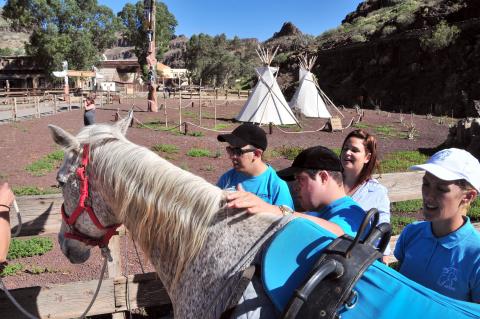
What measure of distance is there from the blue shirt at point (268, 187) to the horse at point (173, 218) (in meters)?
1.09

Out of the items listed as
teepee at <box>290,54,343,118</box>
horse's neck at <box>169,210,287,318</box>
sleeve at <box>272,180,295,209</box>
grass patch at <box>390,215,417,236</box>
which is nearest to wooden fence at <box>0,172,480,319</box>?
sleeve at <box>272,180,295,209</box>

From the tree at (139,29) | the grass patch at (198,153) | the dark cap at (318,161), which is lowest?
the grass patch at (198,153)

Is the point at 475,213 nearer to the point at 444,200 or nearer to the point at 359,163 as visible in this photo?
the point at 359,163

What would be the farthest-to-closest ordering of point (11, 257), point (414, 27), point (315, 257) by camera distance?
1. point (414, 27)
2. point (11, 257)
3. point (315, 257)

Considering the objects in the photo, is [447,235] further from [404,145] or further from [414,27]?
[414,27]

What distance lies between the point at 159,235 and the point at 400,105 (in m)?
32.0

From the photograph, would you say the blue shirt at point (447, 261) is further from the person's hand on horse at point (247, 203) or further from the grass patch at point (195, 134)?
the grass patch at point (195, 134)

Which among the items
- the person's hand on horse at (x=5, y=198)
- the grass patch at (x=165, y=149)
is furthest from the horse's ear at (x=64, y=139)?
the grass patch at (x=165, y=149)

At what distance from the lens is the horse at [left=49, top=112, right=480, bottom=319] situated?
1249 mm

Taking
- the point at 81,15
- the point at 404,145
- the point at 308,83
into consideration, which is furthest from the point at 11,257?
the point at 81,15

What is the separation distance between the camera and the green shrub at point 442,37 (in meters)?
28.7

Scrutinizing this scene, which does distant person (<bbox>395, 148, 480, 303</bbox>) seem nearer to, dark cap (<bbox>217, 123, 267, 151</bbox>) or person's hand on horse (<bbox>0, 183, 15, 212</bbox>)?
dark cap (<bbox>217, 123, 267, 151</bbox>)

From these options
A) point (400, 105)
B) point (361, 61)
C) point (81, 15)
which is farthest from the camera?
point (81, 15)

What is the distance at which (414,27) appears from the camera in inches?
1345
